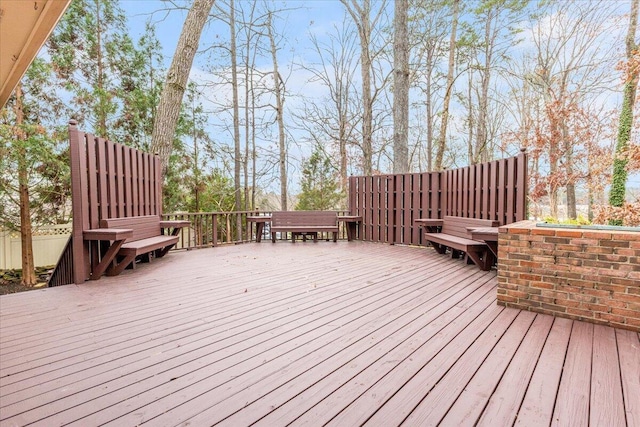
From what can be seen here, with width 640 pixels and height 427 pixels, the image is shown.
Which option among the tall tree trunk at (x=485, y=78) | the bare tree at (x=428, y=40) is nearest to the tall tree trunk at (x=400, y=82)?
the bare tree at (x=428, y=40)

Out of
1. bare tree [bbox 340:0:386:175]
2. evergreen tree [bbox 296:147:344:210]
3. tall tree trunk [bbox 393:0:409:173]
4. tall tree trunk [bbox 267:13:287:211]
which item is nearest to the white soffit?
tall tree trunk [bbox 393:0:409:173]

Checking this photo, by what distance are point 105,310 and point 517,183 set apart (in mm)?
5055

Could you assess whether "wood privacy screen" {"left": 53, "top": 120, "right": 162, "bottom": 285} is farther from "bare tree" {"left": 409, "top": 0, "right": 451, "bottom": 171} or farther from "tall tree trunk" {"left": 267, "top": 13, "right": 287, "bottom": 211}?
"bare tree" {"left": 409, "top": 0, "right": 451, "bottom": 171}

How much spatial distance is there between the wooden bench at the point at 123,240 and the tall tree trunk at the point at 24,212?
452 centimetres

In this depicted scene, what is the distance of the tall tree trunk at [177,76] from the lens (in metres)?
6.23

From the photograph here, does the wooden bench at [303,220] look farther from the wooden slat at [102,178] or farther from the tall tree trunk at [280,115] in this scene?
the wooden slat at [102,178]

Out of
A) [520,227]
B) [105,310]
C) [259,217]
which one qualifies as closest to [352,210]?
[259,217]

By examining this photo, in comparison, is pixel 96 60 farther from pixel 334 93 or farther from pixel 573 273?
pixel 573 273

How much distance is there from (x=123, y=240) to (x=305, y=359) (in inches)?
124

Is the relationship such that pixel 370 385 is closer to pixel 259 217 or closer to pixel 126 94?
pixel 259 217

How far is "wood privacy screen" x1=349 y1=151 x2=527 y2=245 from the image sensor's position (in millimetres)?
4336

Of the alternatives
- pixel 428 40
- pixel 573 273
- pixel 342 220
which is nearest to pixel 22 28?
pixel 573 273

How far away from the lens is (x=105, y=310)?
2764 mm

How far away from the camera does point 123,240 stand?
383 cm
